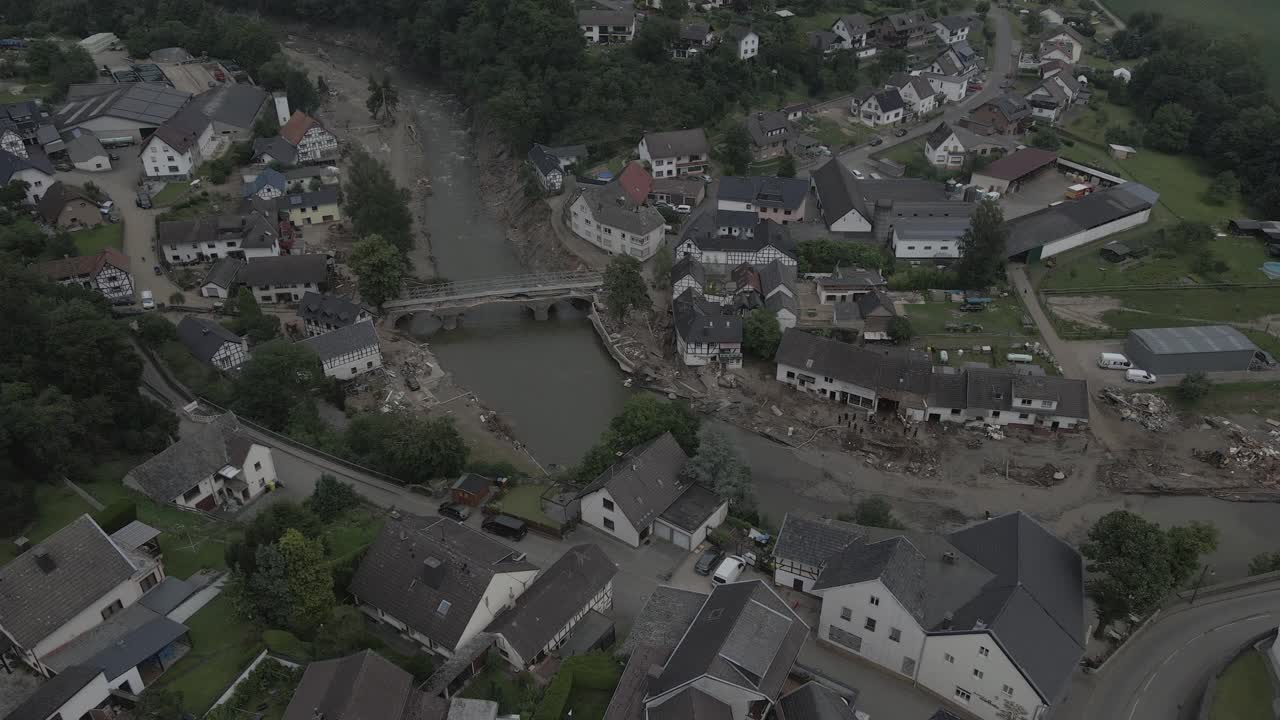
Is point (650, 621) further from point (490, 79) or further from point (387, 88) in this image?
point (387, 88)

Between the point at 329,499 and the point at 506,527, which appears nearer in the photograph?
the point at 329,499

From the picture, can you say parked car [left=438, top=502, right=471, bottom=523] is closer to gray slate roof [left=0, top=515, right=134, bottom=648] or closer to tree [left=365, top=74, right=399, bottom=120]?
gray slate roof [left=0, top=515, right=134, bottom=648]

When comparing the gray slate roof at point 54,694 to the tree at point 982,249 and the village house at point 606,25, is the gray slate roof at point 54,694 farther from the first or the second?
the village house at point 606,25

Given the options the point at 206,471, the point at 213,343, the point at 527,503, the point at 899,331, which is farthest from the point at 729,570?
the point at 213,343

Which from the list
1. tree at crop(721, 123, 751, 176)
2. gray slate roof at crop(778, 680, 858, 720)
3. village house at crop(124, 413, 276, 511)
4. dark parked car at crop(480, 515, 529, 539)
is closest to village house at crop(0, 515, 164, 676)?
village house at crop(124, 413, 276, 511)

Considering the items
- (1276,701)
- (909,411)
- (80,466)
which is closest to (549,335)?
(909,411)

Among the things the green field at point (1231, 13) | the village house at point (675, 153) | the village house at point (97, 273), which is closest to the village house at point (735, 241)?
the village house at point (675, 153)

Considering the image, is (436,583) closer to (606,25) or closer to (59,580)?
(59,580)
